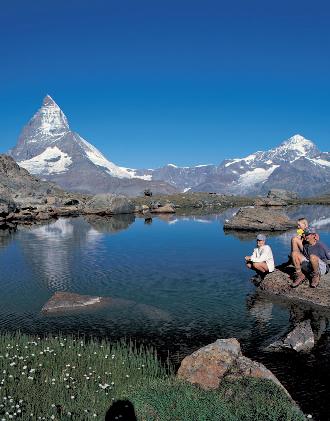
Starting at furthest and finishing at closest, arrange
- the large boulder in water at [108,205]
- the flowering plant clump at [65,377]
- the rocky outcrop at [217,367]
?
the large boulder in water at [108,205], the rocky outcrop at [217,367], the flowering plant clump at [65,377]

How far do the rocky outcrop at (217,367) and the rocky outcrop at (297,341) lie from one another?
4526 mm

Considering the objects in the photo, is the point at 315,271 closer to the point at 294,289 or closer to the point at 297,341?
the point at 294,289

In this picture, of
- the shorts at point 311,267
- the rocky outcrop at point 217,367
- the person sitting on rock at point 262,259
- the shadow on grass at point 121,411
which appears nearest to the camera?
the shadow on grass at point 121,411

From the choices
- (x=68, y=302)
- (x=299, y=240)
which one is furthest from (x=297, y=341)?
(x=68, y=302)

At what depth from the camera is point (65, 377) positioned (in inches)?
721

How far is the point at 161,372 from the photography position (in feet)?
63.7

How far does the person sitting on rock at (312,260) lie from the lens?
1220 inches

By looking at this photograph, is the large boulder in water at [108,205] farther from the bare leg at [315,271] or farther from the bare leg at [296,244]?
the bare leg at [315,271]

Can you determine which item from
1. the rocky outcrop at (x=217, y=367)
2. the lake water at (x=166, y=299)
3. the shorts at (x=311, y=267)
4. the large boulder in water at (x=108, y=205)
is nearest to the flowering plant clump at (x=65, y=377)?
the rocky outcrop at (x=217, y=367)

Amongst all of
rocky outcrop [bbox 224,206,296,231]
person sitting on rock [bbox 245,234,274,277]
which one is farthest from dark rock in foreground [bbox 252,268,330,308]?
rocky outcrop [bbox 224,206,296,231]

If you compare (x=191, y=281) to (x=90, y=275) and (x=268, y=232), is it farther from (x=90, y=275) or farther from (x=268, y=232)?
(x=268, y=232)

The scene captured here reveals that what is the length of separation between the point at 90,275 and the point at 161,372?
21.8 meters

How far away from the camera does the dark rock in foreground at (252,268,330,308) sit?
3025 centimetres

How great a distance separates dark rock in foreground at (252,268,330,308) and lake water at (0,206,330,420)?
3.95 ft
